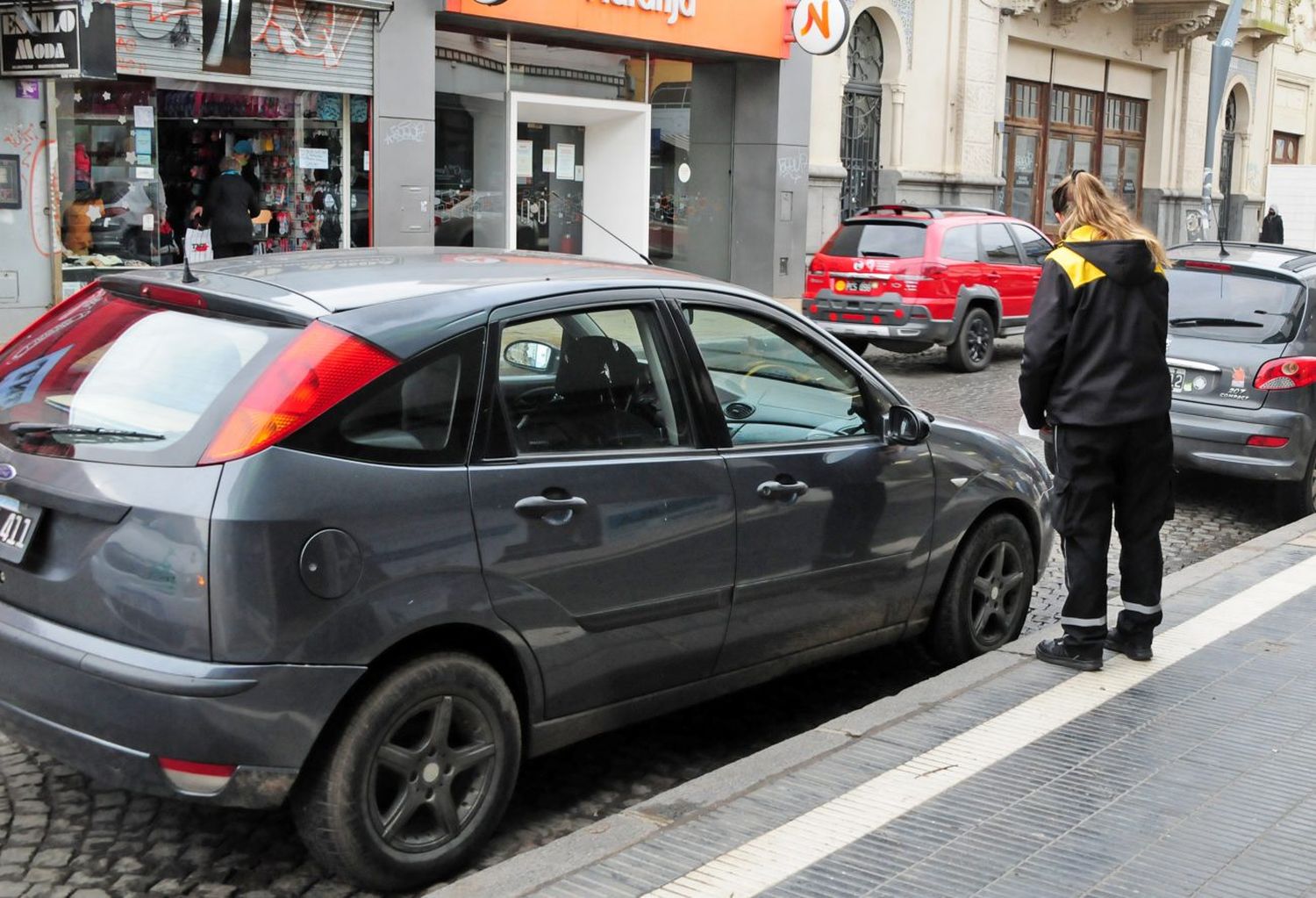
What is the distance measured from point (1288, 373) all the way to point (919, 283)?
6695 mm

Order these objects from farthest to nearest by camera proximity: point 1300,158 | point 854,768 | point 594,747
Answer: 1. point 1300,158
2. point 594,747
3. point 854,768

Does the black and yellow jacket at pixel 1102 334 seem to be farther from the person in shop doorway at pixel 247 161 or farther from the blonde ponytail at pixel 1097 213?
the person in shop doorway at pixel 247 161

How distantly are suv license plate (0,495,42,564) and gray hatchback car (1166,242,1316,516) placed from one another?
277 inches

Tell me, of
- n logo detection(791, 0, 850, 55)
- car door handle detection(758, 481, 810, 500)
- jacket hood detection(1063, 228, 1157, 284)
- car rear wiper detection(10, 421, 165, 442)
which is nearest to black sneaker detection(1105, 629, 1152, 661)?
jacket hood detection(1063, 228, 1157, 284)

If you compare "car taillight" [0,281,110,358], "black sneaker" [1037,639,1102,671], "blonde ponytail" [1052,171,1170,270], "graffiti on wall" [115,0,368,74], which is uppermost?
"graffiti on wall" [115,0,368,74]

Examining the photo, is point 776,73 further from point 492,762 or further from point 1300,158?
point 1300,158

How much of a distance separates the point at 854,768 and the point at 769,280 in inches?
708

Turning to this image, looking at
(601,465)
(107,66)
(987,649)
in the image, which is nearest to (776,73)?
(107,66)

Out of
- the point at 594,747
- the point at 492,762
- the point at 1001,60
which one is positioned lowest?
the point at 594,747

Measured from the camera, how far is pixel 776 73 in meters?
21.5

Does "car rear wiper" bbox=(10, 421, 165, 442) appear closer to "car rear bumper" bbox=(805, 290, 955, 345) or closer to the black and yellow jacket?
the black and yellow jacket

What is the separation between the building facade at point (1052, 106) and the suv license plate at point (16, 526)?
20119 mm

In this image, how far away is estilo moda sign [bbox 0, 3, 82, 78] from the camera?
12336 mm

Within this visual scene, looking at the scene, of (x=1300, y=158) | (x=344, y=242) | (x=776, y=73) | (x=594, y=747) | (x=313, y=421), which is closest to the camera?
(x=313, y=421)
